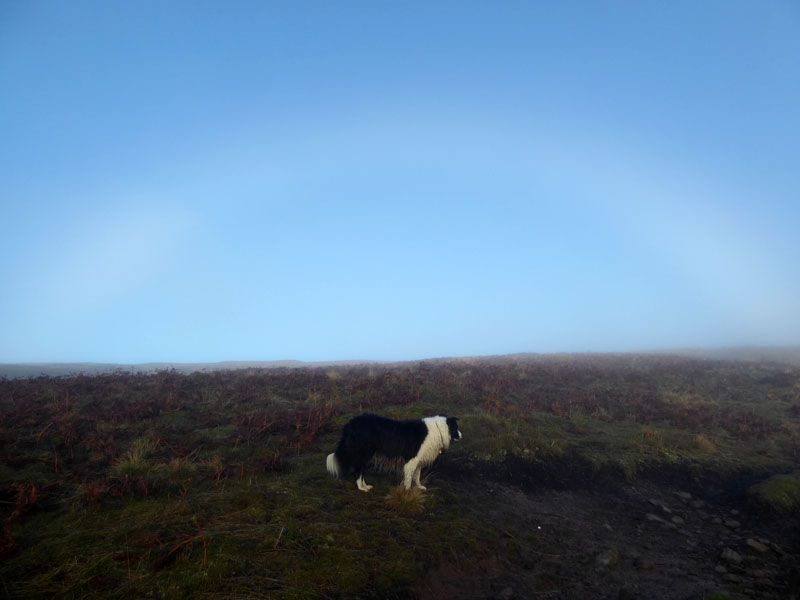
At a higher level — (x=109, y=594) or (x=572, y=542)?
(x=109, y=594)

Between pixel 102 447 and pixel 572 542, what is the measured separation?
9.87 meters

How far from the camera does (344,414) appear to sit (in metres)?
12.2

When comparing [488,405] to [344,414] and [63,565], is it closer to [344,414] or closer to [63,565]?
[344,414]

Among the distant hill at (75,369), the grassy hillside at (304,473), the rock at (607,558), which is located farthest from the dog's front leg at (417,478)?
the distant hill at (75,369)

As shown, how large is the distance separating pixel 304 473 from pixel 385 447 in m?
1.76

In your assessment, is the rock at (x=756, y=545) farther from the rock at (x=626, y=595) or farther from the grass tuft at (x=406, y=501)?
the grass tuft at (x=406, y=501)

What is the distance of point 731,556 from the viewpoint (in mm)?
6434

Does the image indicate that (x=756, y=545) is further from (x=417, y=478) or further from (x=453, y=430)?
(x=417, y=478)

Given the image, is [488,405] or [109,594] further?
[488,405]

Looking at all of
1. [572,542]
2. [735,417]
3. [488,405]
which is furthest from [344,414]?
[735,417]

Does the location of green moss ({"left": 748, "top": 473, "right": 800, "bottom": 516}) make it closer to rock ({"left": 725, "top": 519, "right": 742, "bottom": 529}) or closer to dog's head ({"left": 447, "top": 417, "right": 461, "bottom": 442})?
rock ({"left": 725, "top": 519, "right": 742, "bottom": 529})

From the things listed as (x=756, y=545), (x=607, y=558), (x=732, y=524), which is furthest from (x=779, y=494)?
(x=607, y=558)

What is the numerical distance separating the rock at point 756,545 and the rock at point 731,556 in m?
0.47

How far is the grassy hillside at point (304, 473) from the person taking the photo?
16.7 feet
